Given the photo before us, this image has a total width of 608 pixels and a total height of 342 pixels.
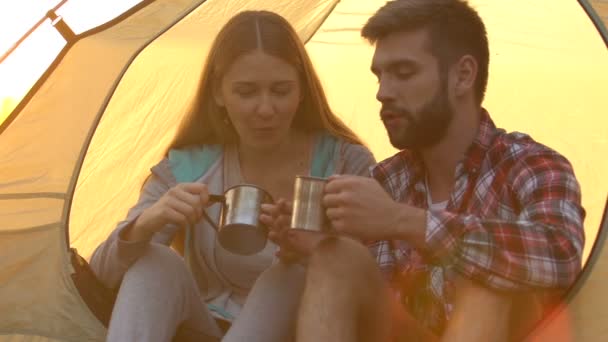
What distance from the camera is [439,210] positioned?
1737 mm

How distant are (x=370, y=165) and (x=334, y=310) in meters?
0.56

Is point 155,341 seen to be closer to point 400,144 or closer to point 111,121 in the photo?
point 400,144

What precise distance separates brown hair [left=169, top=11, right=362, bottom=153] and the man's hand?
20.4 inches

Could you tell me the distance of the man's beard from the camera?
1.92 meters

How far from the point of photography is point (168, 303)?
1.92 metres

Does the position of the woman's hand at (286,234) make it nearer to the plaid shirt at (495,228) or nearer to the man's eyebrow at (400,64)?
the plaid shirt at (495,228)

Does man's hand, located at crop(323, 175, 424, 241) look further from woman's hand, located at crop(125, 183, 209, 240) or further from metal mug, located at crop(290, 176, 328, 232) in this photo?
woman's hand, located at crop(125, 183, 209, 240)

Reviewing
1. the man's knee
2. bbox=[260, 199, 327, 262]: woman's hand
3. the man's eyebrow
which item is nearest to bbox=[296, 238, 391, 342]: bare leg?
the man's knee

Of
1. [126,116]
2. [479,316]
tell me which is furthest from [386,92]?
[126,116]

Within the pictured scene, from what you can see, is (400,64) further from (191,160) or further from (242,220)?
(191,160)

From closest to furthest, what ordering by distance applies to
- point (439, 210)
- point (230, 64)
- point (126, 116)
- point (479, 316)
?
1. point (479, 316)
2. point (439, 210)
3. point (230, 64)
4. point (126, 116)

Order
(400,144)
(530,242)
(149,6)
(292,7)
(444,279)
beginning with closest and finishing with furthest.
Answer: (530,242) → (444,279) → (400,144) → (149,6) → (292,7)

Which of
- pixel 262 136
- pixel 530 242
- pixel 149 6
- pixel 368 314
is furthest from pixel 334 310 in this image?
pixel 149 6

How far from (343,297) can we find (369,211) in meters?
0.15
